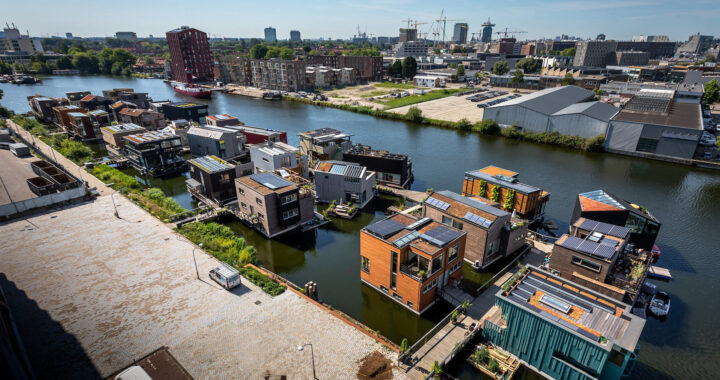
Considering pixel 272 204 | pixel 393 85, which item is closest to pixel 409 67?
pixel 393 85

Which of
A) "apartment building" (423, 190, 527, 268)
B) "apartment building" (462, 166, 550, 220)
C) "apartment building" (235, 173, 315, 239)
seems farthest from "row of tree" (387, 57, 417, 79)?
"apartment building" (423, 190, 527, 268)

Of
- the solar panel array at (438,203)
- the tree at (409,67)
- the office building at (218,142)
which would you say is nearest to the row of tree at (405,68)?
the tree at (409,67)

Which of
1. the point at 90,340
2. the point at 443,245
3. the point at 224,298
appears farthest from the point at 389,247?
the point at 90,340

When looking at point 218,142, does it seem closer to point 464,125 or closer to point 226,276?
point 226,276

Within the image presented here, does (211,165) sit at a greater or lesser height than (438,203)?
greater

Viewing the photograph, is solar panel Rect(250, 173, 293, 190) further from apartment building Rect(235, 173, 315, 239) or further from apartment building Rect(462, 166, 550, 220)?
apartment building Rect(462, 166, 550, 220)

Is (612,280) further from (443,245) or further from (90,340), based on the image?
(90,340)
